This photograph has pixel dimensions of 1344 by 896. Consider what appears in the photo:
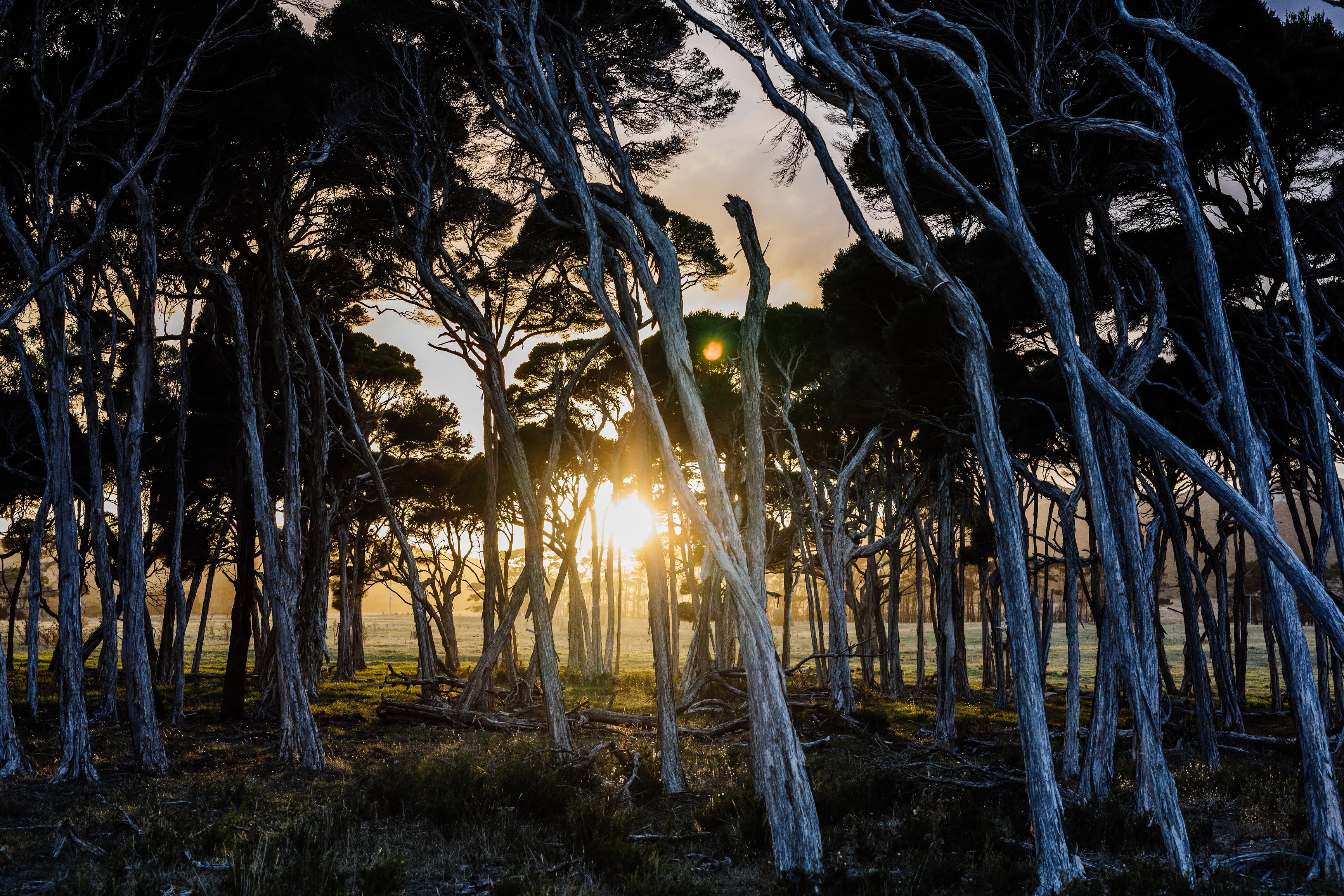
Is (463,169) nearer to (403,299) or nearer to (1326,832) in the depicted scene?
(403,299)

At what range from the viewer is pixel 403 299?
12836 mm

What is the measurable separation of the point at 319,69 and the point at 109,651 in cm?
1004

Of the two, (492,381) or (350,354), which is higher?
(350,354)

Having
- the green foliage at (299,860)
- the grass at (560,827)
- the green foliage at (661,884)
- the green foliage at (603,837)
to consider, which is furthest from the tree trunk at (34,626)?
the green foliage at (661,884)

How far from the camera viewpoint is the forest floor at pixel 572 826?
5.30 metres

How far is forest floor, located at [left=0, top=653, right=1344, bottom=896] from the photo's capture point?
5301mm

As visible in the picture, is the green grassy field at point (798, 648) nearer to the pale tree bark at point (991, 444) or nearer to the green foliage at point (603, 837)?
the green foliage at point (603, 837)

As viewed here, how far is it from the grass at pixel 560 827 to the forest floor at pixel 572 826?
2 centimetres

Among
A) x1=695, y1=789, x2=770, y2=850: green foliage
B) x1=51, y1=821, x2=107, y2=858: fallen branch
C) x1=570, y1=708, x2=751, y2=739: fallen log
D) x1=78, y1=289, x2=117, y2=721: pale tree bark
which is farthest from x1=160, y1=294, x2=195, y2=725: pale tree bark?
x1=695, y1=789, x2=770, y2=850: green foliage

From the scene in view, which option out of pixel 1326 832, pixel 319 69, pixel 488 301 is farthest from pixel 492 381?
pixel 1326 832

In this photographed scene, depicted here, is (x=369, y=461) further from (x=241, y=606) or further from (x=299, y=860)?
(x=299, y=860)

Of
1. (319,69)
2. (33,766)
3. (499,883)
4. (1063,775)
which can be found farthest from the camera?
(319,69)

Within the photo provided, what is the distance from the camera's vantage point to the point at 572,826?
675 cm

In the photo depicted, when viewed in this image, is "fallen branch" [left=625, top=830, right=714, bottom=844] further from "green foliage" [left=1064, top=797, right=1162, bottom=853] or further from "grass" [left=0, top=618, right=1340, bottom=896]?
"green foliage" [left=1064, top=797, right=1162, bottom=853]
